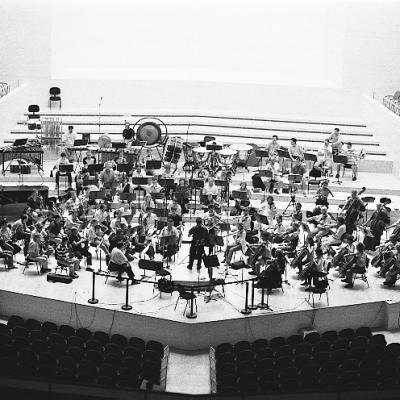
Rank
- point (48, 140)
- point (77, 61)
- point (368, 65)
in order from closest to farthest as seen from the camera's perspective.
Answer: point (48, 140)
point (368, 65)
point (77, 61)

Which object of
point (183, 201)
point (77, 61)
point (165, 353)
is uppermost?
point (77, 61)

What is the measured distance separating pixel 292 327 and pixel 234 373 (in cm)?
304

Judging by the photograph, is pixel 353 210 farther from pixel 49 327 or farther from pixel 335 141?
pixel 49 327

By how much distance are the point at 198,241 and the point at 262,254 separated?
1463mm

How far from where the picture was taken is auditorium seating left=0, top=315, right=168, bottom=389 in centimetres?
1438

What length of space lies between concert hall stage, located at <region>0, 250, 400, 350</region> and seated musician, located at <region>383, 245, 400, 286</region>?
0.19 meters

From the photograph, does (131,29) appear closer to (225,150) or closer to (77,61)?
(77,61)

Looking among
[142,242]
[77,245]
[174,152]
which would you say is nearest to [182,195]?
[142,242]

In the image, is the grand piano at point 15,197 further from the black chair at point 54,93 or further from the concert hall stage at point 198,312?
the black chair at point 54,93

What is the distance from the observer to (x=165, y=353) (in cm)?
1641

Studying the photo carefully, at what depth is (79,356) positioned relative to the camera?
14938 millimetres

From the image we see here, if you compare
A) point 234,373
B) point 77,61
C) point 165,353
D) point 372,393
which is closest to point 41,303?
point 165,353

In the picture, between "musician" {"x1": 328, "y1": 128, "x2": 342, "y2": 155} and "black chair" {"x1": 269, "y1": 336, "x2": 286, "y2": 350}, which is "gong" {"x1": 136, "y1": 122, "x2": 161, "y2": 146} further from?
"black chair" {"x1": 269, "y1": 336, "x2": 286, "y2": 350}

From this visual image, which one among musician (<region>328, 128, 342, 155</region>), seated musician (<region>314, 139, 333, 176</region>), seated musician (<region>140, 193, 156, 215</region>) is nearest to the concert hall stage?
seated musician (<region>140, 193, 156, 215</region>)
